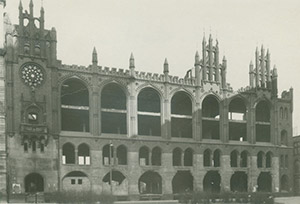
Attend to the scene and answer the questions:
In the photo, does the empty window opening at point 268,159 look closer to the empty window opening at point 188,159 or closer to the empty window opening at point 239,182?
the empty window opening at point 239,182

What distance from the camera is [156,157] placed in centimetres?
5906

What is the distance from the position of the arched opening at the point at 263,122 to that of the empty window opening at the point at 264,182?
5514 mm

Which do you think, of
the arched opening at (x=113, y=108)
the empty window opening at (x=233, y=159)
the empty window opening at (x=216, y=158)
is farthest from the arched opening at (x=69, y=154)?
the empty window opening at (x=233, y=159)

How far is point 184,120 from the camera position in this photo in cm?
6103

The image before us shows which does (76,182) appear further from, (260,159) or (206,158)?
(260,159)

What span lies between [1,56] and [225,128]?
33802 mm

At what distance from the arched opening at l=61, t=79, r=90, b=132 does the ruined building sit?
0.13 meters

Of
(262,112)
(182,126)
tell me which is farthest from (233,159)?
(262,112)

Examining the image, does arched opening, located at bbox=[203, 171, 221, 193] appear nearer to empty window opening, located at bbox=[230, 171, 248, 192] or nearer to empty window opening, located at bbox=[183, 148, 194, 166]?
empty window opening, located at bbox=[230, 171, 248, 192]

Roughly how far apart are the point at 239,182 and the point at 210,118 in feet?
37.6

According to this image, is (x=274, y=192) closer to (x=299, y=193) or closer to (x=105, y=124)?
(x=299, y=193)

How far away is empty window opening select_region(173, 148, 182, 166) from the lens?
5846 cm

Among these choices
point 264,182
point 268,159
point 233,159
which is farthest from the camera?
point 264,182

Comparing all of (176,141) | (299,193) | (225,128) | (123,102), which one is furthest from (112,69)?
(299,193)
